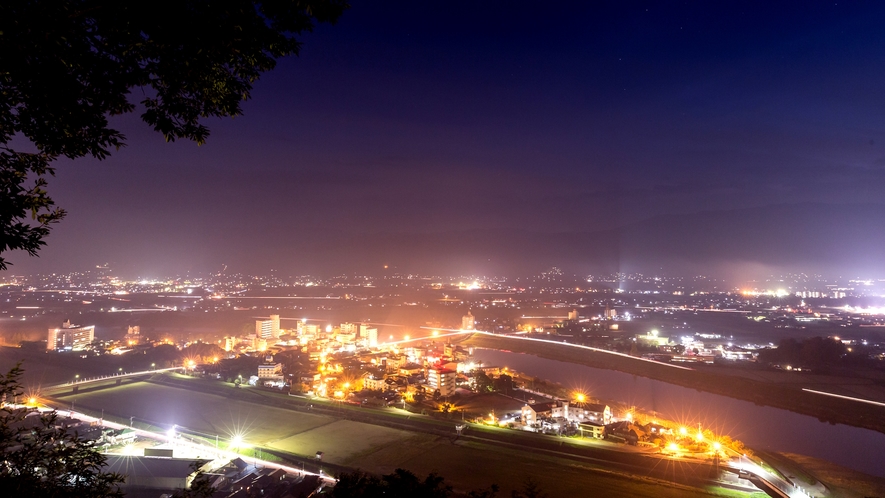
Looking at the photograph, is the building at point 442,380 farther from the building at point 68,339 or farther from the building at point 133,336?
the building at point 68,339

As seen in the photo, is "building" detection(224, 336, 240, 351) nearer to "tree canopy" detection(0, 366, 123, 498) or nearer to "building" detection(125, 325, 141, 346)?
"building" detection(125, 325, 141, 346)

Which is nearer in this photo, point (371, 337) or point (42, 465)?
point (42, 465)

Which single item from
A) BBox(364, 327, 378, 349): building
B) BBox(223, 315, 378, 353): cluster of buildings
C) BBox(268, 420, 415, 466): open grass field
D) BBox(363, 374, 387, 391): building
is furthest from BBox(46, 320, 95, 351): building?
BBox(268, 420, 415, 466): open grass field

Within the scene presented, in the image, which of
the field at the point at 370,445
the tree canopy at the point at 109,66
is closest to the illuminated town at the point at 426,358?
the field at the point at 370,445

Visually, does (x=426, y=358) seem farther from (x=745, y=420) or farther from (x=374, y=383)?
(x=745, y=420)

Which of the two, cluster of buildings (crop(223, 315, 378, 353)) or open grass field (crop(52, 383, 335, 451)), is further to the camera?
cluster of buildings (crop(223, 315, 378, 353))

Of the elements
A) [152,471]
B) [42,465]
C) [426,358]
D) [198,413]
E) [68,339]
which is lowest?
[198,413]

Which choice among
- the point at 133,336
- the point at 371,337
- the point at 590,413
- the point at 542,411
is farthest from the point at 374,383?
the point at 133,336

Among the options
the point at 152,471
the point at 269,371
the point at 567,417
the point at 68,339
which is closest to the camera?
the point at 152,471
